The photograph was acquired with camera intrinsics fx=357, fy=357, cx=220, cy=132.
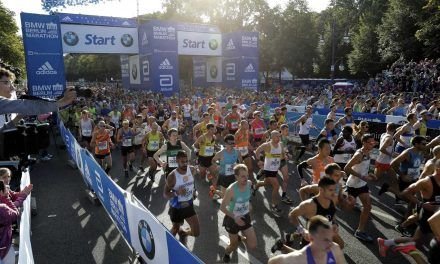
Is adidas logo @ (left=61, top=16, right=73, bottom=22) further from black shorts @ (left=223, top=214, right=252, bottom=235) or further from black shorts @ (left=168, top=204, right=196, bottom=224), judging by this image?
black shorts @ (left=223, top=214, right=252, bottom=235)

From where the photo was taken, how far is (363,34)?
42188 mm

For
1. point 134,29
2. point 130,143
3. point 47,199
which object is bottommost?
point 47,199

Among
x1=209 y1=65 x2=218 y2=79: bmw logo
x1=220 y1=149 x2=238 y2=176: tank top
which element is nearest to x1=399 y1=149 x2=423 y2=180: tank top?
x1=220 y1=149 x2=238 y2=176: tank top

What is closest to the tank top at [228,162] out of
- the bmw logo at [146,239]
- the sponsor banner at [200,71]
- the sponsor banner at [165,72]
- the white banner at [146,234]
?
the white banner at [146,234]

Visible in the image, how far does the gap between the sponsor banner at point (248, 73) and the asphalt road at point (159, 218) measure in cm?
2012

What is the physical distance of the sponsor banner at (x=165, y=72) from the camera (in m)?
24.0

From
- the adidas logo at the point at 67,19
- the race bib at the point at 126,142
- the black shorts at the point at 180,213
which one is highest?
the adidas logo at the point at 67,19

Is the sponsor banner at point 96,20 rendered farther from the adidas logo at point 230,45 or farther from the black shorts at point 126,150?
the black shorts at point 126,150

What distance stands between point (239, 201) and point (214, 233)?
166cm

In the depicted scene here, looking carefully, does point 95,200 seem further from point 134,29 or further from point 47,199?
point 134,29

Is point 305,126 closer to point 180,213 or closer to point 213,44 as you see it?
point 180,213

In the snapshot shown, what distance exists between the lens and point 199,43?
92.0ft

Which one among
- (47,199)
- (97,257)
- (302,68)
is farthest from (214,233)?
(302,68)

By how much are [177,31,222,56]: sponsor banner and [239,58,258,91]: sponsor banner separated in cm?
235
